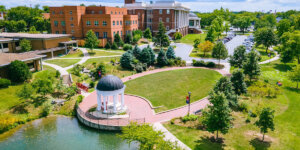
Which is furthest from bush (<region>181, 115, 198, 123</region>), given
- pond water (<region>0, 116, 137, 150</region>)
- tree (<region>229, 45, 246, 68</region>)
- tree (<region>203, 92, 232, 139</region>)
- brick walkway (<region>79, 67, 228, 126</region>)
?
tree (<region>229, 45, 246, 68</region>)

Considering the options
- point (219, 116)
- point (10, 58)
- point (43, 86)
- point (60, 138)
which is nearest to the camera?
point (219, 116)

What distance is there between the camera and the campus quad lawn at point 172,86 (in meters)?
31.4

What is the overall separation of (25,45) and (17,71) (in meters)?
18.0

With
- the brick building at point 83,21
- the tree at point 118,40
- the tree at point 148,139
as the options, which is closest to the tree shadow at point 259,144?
the tree at point 148,139

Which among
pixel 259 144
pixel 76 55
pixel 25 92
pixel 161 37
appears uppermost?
pixel 161 37

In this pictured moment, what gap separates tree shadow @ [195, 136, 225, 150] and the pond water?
622 centimetres

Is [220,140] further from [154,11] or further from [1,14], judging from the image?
[1,14]

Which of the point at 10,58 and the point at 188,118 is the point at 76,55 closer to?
the point at 10,58

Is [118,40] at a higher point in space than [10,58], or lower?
higher

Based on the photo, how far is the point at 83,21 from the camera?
66.8 metres

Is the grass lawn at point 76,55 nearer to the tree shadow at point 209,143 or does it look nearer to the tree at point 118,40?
the tree at point 118,40

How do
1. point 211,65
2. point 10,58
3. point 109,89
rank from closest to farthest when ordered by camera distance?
point 109,89, point 10,58, point 211,65

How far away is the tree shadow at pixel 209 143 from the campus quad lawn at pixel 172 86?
7916mm

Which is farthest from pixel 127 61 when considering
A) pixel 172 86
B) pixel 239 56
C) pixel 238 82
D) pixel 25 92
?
pixel 238 82
